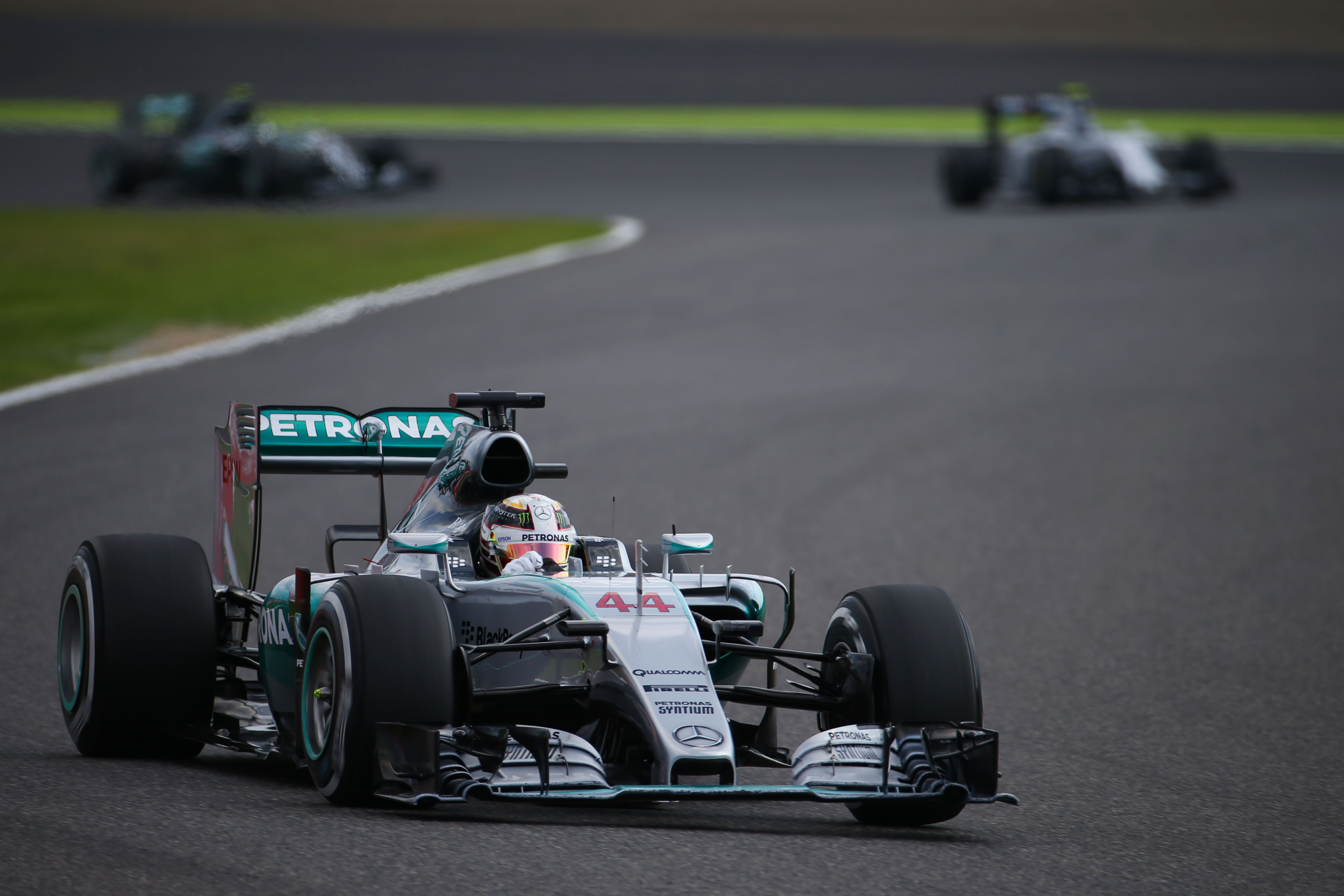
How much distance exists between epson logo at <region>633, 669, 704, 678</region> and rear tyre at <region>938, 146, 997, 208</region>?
21.2 m

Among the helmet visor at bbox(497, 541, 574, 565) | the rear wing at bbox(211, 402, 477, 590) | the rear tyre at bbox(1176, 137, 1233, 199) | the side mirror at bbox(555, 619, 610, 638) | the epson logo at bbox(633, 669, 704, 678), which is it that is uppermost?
the rear tyre at bbox(1176, 137, 1233, 199)

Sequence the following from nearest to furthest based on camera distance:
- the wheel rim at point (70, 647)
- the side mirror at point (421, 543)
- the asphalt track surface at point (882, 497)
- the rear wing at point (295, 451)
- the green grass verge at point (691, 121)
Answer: the asphalt track surface at point (882, 497) < the side mirror at point (421, 543) < the wheel rim at point (70, 647) < the rear wing at point (295, 451) < the green grass verge at point (691, 121)

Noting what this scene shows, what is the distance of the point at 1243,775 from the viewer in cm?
713

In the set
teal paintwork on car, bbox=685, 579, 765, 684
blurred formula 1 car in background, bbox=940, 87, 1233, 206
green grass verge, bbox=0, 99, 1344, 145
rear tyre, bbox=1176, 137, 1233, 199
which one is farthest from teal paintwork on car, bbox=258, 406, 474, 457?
green grass verge, bbox=0, 99, 1344, 145

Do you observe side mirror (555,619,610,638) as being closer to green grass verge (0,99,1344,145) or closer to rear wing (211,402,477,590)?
rear wing (211,402,477,590)

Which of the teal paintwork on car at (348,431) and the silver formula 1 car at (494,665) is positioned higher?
the teal paintwork on car at (348,431)

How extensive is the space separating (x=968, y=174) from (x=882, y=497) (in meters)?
14.0

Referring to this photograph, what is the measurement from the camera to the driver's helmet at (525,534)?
6496 mm

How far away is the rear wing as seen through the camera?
7469mm

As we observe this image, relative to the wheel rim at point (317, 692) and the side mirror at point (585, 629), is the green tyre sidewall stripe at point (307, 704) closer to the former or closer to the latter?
the wheel rim at point (317, 692)

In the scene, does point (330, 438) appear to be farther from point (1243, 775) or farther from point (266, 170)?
point (266, 170)

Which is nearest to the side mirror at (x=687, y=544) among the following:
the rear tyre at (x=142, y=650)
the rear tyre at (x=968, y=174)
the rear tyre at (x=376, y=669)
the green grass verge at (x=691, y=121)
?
the rear tyre at (x=376, y=669)

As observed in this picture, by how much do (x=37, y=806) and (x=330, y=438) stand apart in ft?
8.03

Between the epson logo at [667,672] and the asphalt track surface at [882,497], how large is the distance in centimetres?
46
